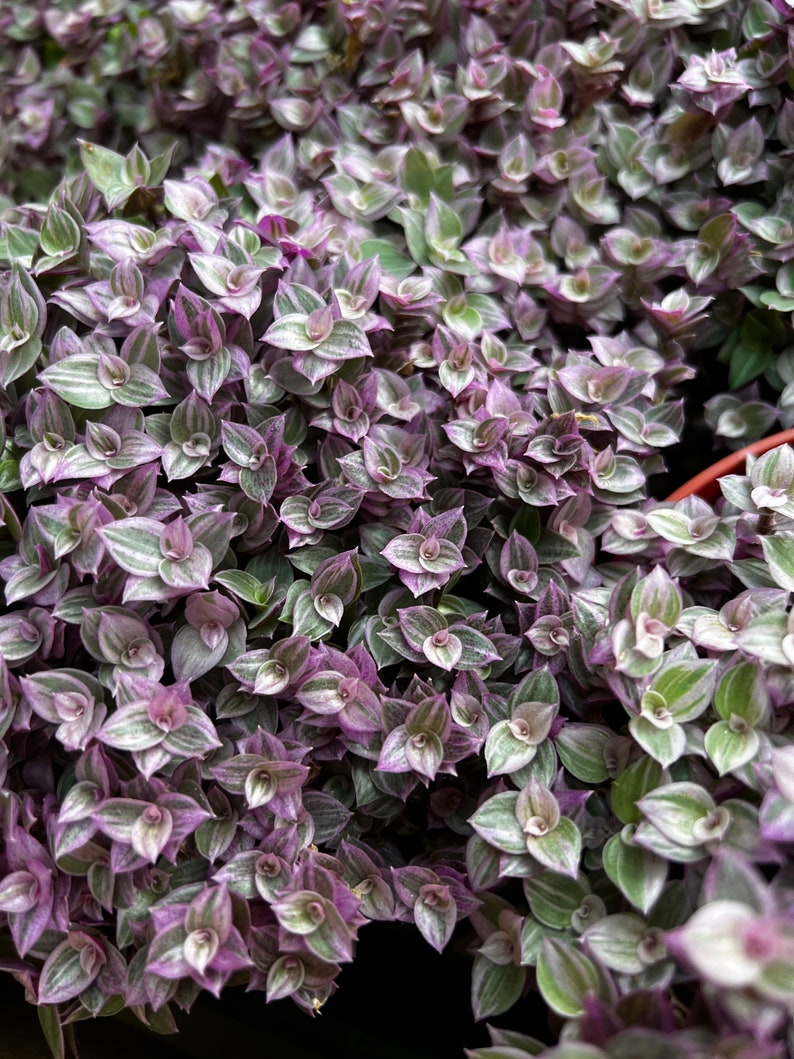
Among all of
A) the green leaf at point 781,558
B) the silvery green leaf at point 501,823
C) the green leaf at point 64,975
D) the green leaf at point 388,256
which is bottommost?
the green leaf at point 64,975

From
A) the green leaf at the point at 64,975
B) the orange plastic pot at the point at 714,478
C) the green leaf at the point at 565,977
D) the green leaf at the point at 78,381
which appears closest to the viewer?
the green leaf at the point at 565,977

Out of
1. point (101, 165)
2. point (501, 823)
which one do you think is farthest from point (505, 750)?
point (101, 165)

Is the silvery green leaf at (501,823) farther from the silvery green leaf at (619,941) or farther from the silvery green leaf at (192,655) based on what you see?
the silvery green leaf at (192,655)

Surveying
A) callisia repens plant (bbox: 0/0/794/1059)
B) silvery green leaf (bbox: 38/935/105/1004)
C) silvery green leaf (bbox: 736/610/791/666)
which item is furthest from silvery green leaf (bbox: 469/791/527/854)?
silvery green leaf (bbox: 38/935/105/1004)

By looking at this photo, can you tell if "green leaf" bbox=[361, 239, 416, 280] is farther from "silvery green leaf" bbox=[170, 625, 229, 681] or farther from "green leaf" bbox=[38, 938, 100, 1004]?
"green leaf" bbox=[38, 938, 100, 1004]

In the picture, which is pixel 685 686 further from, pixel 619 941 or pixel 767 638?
pixel 619 941

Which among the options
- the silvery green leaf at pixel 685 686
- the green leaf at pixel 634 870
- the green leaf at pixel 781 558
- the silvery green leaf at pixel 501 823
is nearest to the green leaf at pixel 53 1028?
the silvery green leaf at pixel 501 823

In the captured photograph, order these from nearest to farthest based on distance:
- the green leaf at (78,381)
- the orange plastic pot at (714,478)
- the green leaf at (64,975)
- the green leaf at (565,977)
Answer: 1. the green leaf at (565,977)
2. the green leaf at (64,975)
3. the green leaf at (78,381)
4. the orange plastic pot at (714,478)

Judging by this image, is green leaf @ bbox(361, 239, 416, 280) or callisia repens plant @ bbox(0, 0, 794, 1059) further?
green leaf @ bbox(361, 239, 416, 280)
